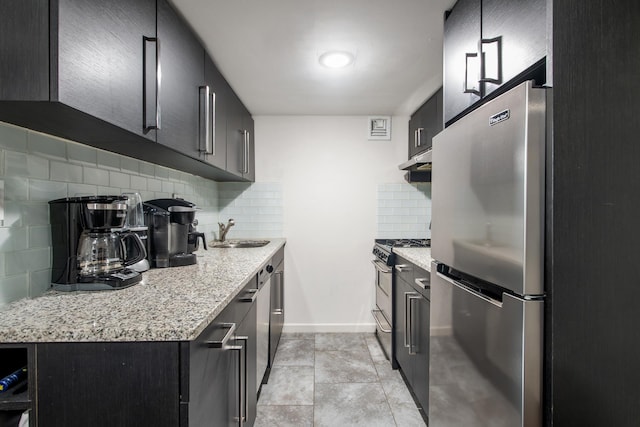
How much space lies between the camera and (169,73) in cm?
125

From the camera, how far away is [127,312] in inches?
32.5

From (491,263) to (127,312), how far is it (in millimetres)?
1135

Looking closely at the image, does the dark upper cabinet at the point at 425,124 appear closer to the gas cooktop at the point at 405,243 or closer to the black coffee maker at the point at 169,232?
the gas cooktop at the point at 405,243

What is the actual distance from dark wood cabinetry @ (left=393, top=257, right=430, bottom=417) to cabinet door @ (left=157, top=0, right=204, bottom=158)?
144 cm

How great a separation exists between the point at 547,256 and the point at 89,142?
67.9 inches

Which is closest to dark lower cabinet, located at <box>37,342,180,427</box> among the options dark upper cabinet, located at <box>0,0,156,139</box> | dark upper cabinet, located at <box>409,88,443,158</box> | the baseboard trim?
dark upper cabinet, located at <box>0,0,156,139</box>

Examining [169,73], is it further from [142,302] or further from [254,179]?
[254,179]

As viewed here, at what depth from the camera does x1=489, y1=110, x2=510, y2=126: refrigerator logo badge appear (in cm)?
90

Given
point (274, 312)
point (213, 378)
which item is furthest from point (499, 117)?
point (274, 312)

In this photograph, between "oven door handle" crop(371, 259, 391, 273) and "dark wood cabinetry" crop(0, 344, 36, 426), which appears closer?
"dark wood cabinetry" crop(0, 344, 36, 426)

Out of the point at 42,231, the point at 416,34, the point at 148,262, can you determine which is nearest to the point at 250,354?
the point at 148,262

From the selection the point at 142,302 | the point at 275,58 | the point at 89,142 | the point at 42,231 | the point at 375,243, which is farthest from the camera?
the point at 375,243

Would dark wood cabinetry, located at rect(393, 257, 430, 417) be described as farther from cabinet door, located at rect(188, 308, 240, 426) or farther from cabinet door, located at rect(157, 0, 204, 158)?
cabinet door, located at rect(157, 0, 204, 158)

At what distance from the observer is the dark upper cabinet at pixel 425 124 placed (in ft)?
7.05
